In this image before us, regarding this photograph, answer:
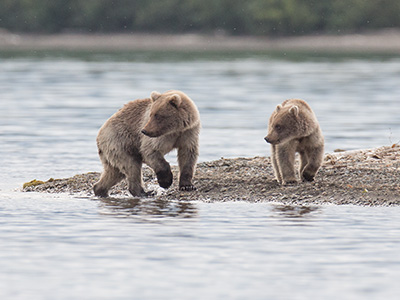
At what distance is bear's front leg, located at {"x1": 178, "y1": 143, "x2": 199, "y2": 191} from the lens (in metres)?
10.4

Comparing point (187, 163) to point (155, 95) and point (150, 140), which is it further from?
point (155, 95)

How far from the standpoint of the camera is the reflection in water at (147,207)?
9.77m

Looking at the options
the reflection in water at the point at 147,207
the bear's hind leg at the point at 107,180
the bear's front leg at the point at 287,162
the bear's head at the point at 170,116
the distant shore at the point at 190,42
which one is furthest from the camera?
the distant shore at the point at 190,42

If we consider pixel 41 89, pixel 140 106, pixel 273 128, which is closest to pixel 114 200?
pixel 140 106

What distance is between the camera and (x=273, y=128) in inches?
419

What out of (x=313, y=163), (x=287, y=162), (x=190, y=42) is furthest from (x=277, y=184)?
(x=190, y=42)

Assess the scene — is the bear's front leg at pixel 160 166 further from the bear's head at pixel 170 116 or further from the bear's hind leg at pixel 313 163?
the bear's hind leg at pixel 313 163

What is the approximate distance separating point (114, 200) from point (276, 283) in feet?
13.2

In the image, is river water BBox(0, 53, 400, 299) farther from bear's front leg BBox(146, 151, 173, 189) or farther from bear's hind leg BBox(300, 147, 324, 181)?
bear's hind leg BBox(300, 147, 324, 181)

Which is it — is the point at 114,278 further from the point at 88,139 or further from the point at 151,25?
the point at 151,25

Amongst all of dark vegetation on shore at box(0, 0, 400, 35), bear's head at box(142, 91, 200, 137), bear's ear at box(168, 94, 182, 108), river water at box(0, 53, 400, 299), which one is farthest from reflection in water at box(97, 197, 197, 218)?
dark vegetation on shore at box(0, 0, 400, 35)

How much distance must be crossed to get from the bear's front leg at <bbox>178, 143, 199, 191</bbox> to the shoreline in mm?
125

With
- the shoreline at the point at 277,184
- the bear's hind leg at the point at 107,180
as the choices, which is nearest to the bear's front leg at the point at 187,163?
the shoreline at the point at 277,184

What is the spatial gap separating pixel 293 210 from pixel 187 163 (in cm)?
126
